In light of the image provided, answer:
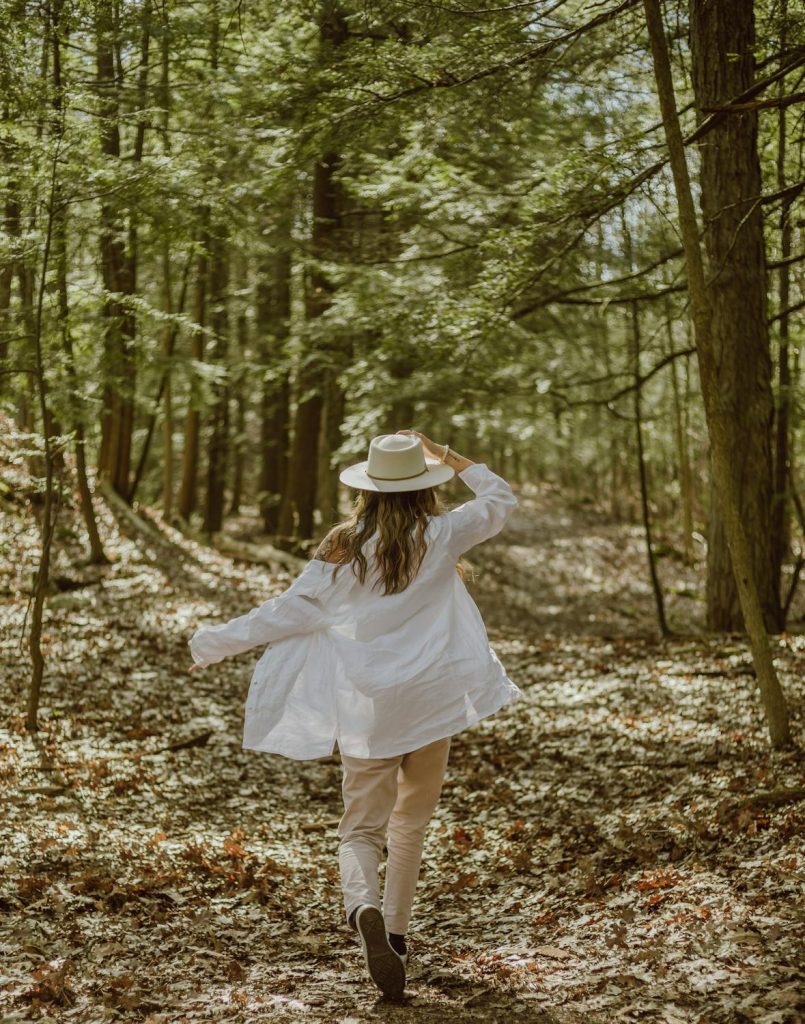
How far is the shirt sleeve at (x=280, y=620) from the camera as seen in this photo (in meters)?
4.51

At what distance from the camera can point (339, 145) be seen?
8.48 m

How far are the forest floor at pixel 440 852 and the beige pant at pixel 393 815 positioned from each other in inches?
18.0

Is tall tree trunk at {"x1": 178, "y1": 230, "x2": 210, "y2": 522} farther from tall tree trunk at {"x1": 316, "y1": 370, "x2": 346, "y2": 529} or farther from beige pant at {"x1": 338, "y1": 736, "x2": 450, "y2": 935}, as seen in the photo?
beige pant at {"x1": 338, "y1": 736, "x2": 450, "y2": 935}

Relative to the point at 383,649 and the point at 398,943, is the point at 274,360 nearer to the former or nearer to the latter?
the point at 383,649

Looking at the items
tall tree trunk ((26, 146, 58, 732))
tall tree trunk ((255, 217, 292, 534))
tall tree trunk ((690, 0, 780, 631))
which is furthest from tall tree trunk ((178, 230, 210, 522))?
tall tree trunk ((690, 0, 780, 631))

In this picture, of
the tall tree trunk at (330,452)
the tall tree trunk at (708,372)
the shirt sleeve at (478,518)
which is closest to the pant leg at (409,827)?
the shirt sleeve at (478,518)

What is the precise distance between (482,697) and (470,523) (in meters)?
0.84

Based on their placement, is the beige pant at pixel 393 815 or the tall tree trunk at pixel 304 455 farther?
the tall tree trunk at pixel 304 455

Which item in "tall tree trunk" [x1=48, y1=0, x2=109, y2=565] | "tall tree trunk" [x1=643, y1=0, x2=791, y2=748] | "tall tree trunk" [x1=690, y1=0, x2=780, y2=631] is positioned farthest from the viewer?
"tall tree trunk" [x1=690, y1=0, x2=780, y2=631]

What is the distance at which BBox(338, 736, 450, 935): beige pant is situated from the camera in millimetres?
4473

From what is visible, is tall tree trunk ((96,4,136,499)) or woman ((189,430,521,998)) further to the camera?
tall tree trunk ((96,4,136,499))

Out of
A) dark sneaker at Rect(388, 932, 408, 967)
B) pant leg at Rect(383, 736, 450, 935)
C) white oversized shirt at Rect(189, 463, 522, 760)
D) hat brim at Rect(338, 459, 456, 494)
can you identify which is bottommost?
dark sneaker at Rect(388, 932, 408, 967)

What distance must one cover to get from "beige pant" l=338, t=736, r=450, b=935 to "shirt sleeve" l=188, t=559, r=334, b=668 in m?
0.68

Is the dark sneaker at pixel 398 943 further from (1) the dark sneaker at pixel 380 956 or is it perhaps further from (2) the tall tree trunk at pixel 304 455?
(2) the tall tree trunk at pixel 304 455
